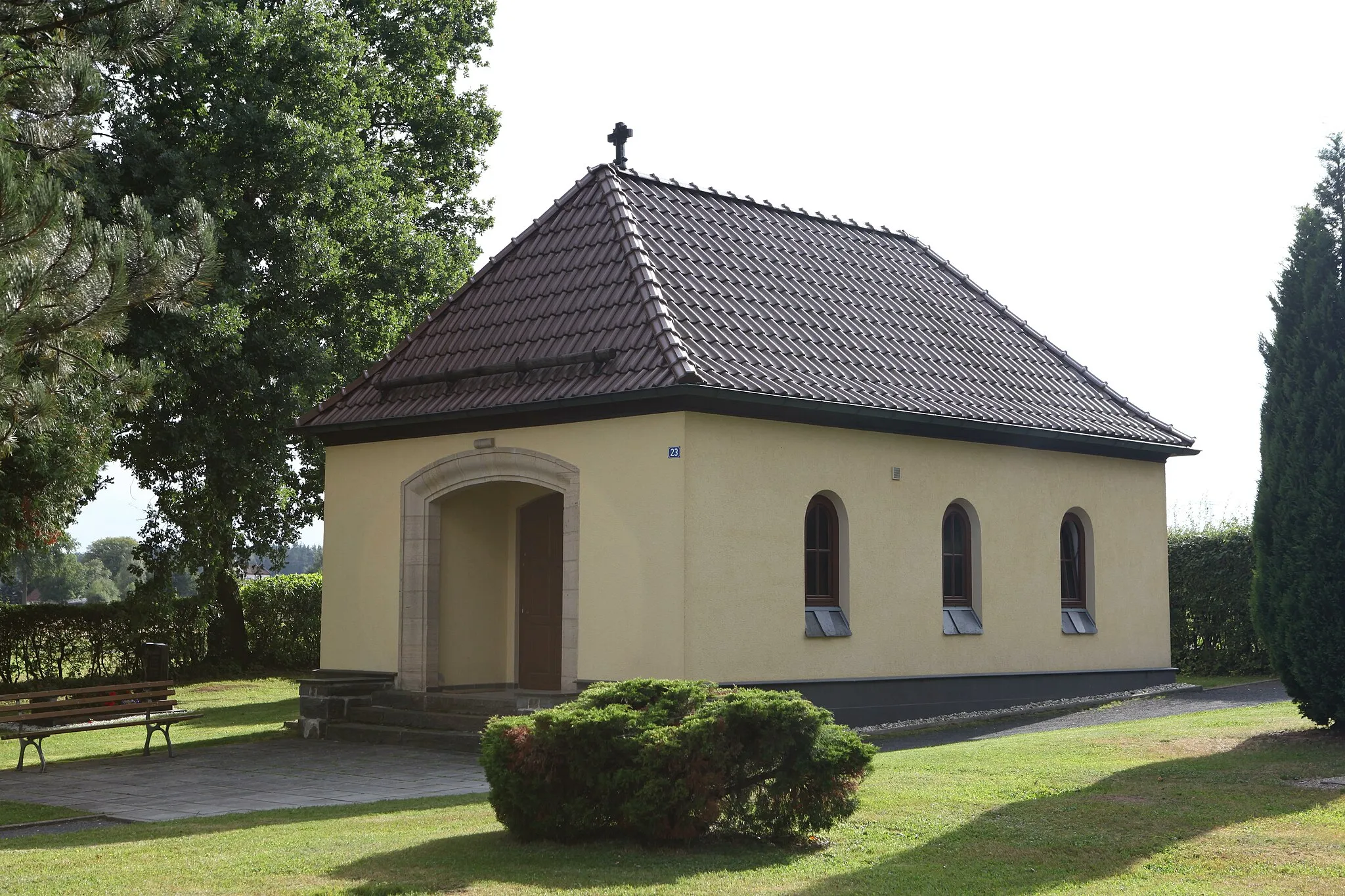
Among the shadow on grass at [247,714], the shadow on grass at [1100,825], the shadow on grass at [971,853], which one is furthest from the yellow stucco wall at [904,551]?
the shadow on grass at [247,714]

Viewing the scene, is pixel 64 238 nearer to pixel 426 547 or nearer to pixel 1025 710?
pixel 426 547

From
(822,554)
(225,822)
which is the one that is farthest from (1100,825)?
(822,554)

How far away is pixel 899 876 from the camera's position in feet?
28.2

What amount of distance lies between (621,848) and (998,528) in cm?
1119

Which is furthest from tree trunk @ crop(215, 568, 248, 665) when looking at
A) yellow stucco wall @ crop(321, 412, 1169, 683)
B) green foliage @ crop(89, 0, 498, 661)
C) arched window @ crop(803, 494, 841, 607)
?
arched window @ crop(803, 494, 841, 607)

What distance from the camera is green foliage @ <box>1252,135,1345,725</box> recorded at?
46.5 feet

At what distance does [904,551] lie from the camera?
1828 cm

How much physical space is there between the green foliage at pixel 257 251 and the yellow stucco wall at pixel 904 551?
8.81 metres

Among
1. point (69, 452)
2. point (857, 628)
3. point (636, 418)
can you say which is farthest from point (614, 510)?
point (69, 452)

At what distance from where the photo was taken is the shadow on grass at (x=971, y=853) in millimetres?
8516

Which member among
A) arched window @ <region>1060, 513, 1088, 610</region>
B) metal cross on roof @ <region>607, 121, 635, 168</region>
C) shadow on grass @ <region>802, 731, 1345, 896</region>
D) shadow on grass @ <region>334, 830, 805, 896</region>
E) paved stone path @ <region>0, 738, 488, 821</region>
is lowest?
paved stone path @ <region>0, 738, 488, 821</region>

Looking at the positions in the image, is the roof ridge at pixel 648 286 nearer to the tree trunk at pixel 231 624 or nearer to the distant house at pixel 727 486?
the distant house at pixel 727 486

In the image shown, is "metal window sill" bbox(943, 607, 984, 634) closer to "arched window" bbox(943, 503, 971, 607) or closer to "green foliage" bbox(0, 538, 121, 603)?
"arched window" bbox(943, 503, 971, 607)

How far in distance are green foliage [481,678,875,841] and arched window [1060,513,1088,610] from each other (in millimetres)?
12016
